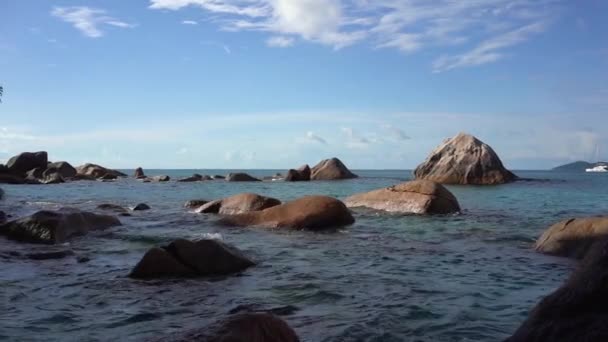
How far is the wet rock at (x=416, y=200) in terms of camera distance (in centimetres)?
1778

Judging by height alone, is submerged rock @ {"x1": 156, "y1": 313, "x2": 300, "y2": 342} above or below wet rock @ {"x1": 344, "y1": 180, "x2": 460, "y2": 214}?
below

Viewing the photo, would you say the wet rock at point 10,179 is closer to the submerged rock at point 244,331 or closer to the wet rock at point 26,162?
the wet rock at point 26,162

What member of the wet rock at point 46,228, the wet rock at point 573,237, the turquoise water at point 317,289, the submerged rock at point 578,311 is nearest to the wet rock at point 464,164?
the turquoise water at point 317,289

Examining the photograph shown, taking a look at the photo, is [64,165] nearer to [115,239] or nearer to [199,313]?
[115,239]

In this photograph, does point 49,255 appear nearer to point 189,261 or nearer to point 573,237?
point 189,261

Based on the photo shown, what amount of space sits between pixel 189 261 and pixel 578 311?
6.13 meters

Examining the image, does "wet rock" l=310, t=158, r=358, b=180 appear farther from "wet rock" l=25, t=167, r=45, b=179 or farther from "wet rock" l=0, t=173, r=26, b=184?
"wet rock" l=25, t=167, r=45, b=179

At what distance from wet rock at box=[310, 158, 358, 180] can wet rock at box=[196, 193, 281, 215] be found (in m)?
36.8

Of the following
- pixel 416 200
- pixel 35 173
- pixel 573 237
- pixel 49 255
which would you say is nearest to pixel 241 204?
pixel 416 200

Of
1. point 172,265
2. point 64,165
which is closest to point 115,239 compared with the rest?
point 172,265

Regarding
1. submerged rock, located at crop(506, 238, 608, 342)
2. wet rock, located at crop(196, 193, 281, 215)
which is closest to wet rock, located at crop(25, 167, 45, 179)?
wet rock, located at crop(196, 193, 281, 215)

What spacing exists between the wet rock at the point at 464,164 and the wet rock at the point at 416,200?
24.7m

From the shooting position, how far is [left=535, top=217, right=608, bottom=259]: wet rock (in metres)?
10.2

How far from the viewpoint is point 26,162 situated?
5572 centimetres
